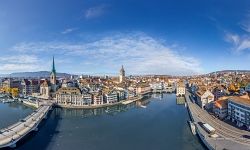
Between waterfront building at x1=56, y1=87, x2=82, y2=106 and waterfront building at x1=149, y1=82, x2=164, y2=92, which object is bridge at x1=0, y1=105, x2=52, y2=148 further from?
waterfront building at x1=149, y1=82, x2=164, y2=92

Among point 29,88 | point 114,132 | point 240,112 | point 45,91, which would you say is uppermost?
point 29,88

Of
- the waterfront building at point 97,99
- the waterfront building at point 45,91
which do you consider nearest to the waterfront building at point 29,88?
the waterfront building at point 45,91

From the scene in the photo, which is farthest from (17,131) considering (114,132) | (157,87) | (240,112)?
(157,87)

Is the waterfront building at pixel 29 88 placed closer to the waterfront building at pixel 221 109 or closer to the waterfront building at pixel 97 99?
the waterfront building at pixel 97 99

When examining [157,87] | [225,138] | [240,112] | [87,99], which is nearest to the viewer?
[225,138]

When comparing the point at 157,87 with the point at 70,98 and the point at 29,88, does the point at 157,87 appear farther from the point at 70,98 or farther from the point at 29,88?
the point at 70,98

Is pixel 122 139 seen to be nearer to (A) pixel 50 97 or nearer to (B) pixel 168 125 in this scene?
(B) pixel 168 125
